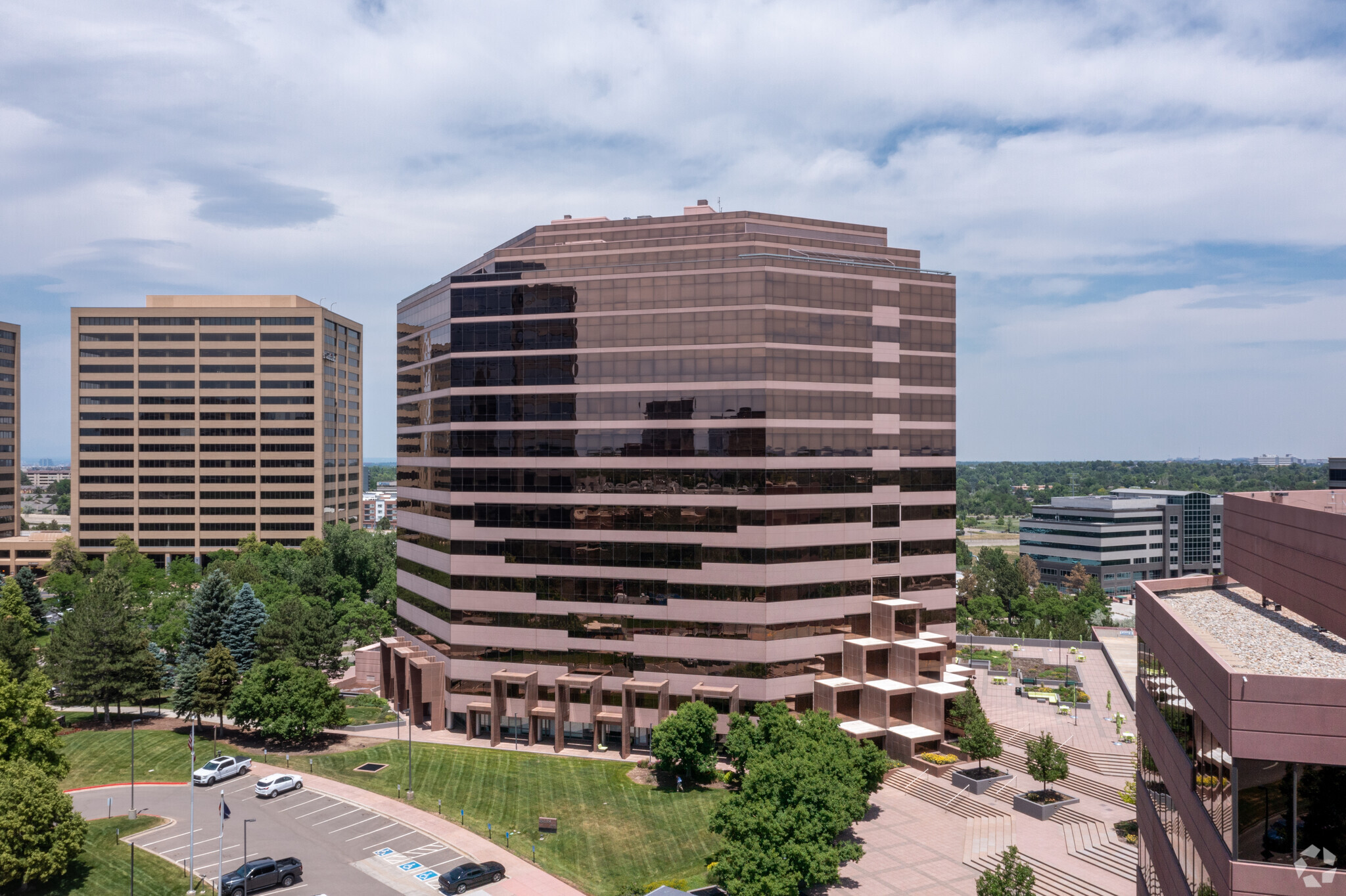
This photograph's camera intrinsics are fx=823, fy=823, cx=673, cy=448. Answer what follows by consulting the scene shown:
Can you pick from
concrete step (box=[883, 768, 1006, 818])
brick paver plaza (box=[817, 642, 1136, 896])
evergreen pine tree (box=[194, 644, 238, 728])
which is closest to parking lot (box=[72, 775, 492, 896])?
evergreen pine tree (box=[194, 644, 238, 728])

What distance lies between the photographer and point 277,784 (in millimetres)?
65938

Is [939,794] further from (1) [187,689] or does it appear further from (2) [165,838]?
(1) [187,689]

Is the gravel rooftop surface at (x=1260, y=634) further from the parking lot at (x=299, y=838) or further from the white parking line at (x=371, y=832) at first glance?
the white parking line at (x=371, y=832)

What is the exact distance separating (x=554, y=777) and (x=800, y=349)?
4320 cm

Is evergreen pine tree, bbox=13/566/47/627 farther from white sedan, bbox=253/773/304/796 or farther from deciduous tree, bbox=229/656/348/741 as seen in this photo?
white sedan, bbox=253/773/304/796

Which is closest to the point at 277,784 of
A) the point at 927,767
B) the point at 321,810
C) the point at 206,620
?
the point at 321,810

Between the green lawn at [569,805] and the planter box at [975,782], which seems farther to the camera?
the planter box at [975,782]

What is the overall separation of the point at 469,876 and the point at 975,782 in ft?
130

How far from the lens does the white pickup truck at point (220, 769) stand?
2682 inches

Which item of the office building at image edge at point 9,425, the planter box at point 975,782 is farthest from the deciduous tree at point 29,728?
the office building at image edge at point 9,425

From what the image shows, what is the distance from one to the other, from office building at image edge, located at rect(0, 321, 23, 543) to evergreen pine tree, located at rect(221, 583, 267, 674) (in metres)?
132

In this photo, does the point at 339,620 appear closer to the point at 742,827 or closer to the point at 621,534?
the point at 621,534

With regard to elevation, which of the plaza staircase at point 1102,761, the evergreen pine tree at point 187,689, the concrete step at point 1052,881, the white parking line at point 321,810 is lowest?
the white parking line at point 321,810

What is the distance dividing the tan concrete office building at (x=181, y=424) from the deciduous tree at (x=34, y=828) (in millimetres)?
129241
